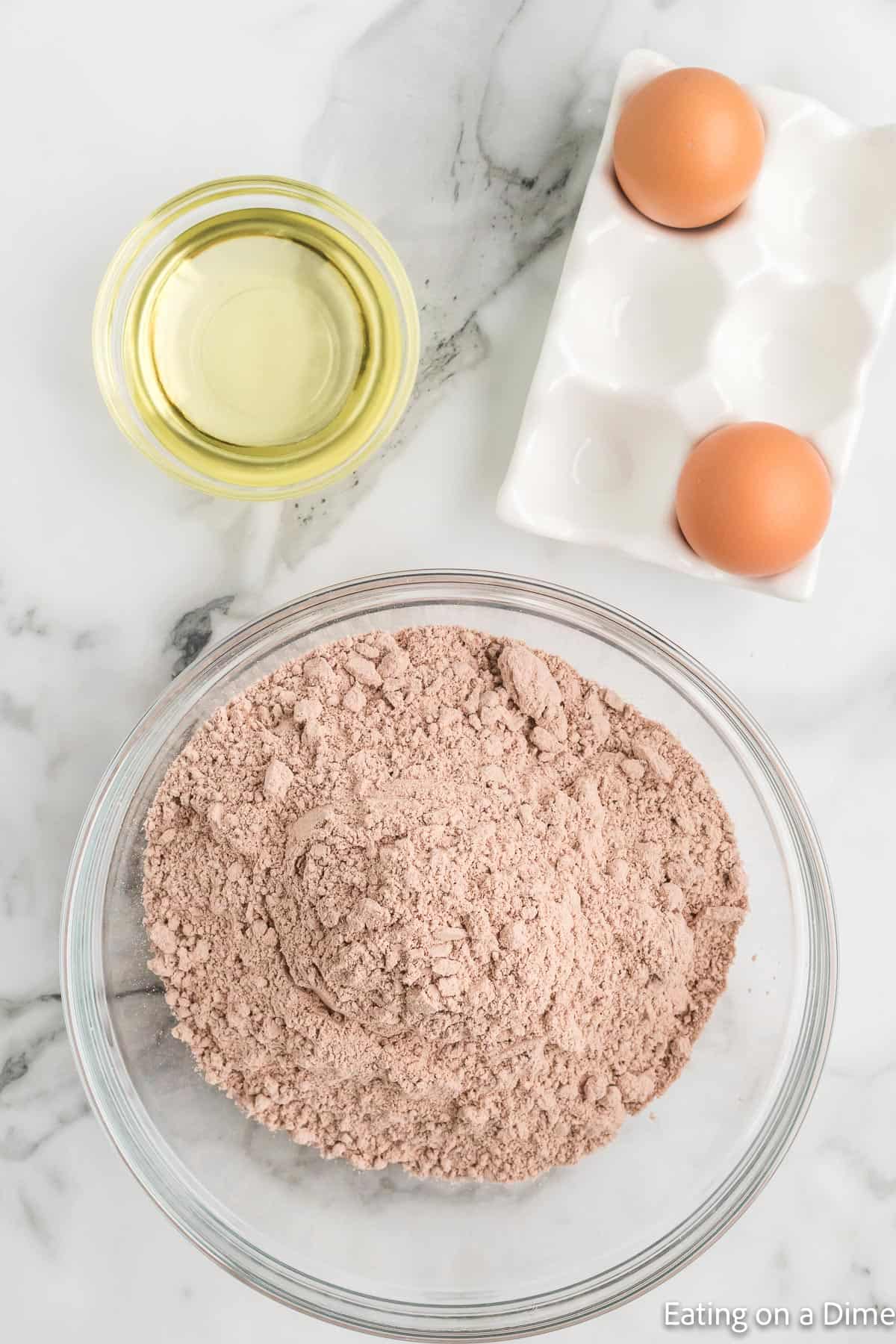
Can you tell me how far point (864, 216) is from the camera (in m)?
1.06

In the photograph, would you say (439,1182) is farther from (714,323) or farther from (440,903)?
(714,323)

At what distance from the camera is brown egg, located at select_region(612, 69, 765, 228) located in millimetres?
962

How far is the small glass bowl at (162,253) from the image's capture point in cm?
108

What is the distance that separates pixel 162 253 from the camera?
1102mm

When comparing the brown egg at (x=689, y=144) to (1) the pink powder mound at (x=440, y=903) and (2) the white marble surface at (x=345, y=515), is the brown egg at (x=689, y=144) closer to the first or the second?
(2) the white marble surface at (x=345, y=515)

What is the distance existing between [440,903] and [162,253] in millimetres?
761

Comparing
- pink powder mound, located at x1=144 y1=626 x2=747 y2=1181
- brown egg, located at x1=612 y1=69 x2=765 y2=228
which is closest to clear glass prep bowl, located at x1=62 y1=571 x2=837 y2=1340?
pink powder mound, located at x1=144 y1=626 x2=747 y2=1181

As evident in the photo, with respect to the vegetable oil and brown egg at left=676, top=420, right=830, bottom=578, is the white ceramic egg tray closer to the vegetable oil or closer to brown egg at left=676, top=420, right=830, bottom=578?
brown egg at left=676, top=420, right=830, bottom=578

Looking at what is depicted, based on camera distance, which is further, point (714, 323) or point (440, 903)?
point (714, 323)

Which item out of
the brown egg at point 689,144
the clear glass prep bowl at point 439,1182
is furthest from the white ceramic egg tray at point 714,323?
the clear glass prep bowl at point 439,1182

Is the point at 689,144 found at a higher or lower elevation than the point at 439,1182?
higher

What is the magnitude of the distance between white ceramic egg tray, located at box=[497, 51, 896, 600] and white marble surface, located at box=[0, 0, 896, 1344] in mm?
86

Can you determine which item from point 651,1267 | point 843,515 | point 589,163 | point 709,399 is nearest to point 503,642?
point 709,399

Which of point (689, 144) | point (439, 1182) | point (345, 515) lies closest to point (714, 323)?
point (689, 144)
